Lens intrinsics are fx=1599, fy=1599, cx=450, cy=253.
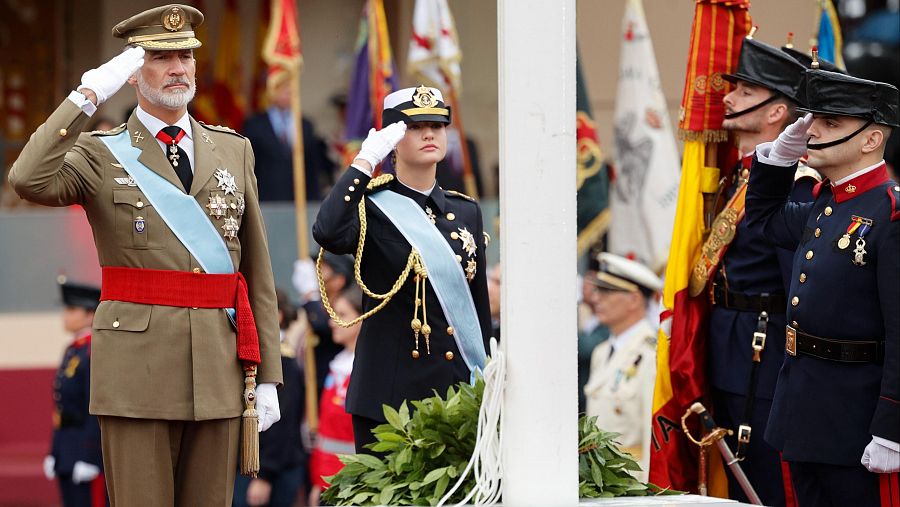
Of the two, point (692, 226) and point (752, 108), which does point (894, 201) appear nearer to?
point (752, 108)

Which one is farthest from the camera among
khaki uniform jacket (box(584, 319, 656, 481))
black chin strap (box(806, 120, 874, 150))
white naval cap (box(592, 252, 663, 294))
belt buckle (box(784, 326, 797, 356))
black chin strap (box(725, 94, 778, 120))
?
white naval cap (box(592, 252, 663, 294))

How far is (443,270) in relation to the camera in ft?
17.0

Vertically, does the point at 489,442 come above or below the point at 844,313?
below

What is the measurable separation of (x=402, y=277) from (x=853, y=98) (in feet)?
4.91

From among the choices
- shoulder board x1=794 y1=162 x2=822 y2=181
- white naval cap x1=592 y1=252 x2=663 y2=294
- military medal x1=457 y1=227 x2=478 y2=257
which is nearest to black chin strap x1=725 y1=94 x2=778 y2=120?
shoulder board x1=794 y1=162 x2=822 y2=181

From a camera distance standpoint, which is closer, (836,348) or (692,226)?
(836,348)

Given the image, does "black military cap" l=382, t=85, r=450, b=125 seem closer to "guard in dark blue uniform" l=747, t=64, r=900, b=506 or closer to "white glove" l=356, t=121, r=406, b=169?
"white glove" l=356, t=121, r=406, b=169

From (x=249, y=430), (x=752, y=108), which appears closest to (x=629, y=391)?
(x=752, y=108)

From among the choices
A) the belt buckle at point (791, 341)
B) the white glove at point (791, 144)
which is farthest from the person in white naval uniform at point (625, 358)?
the white glove at point (791, 144)

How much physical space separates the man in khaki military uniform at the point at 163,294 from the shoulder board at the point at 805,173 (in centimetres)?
195

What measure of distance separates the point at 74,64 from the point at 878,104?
9518mm

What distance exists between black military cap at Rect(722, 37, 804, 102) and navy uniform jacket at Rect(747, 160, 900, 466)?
2.01 feet

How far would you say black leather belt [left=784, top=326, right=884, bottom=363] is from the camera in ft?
15.2

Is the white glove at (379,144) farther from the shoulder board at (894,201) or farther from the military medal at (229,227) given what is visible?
the shoulder board at (894,201)
